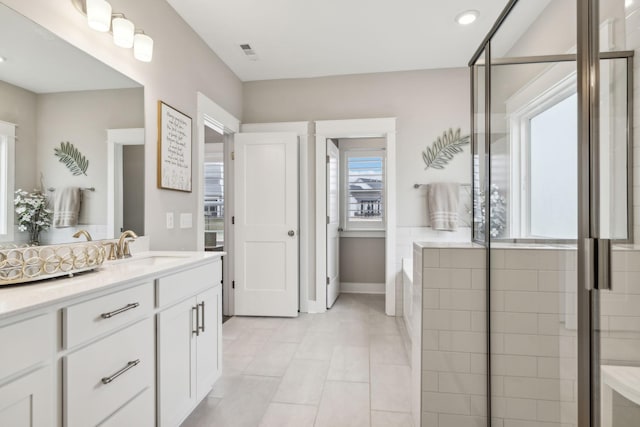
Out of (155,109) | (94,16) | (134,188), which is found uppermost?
(94,16)

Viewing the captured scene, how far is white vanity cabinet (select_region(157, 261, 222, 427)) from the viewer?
1.43 meters

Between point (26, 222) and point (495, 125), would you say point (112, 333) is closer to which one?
point (26, 222)

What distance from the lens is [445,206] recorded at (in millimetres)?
3350

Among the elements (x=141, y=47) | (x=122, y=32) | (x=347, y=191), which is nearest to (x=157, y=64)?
(x=141, y=47)

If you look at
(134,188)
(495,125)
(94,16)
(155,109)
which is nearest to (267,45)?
(155,109)

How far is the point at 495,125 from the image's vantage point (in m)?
1.47

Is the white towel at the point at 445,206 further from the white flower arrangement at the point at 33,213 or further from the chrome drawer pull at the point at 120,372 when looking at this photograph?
the white flower arrangement at the point at 33,213

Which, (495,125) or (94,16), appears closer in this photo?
(495,125)

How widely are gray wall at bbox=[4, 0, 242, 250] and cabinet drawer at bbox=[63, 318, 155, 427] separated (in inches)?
38.5

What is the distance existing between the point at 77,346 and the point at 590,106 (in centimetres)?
162

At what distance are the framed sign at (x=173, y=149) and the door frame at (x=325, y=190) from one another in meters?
1.45

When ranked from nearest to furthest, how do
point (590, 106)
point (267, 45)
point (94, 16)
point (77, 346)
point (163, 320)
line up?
point (590, 106)
point (77, 346)
point (163, 320)
point (94, 16)
point (267, 45)

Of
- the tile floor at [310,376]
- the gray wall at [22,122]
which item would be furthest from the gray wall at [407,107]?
the gray wall at [22,122]

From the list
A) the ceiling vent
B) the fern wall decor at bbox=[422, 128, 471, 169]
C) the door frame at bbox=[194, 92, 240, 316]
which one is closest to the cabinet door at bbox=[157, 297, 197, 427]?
the door frame at bbox=[194, 92, 240, 316]
